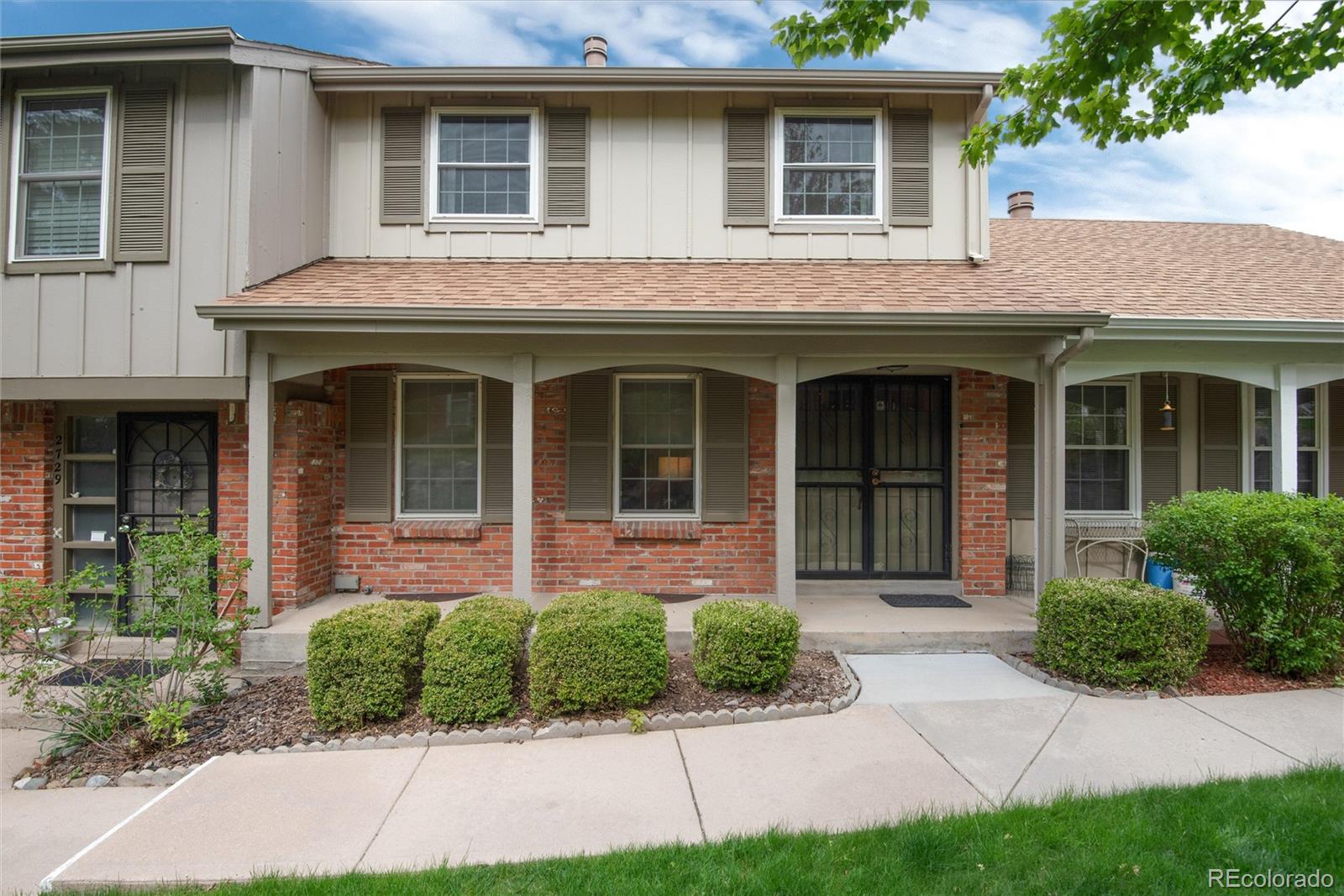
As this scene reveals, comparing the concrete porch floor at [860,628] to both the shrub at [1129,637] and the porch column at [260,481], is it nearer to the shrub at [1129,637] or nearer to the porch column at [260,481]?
the porch column at [260,481]

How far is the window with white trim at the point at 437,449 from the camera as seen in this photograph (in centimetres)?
693

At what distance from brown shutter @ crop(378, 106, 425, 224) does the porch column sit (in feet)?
7.25

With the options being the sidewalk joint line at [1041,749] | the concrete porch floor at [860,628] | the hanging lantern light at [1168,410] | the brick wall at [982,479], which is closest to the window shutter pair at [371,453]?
the concrete porch floor at [860,628]

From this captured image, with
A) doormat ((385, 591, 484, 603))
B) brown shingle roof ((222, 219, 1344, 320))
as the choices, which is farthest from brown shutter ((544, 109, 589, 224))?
doormat ((385, 591, 484, 603))

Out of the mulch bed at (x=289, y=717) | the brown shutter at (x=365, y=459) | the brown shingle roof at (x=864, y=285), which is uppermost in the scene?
the brown shingle roof at (x=864, y=285)

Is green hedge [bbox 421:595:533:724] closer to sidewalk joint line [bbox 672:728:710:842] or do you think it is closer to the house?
sidewalk joint line [bbox 672:728:710:842]

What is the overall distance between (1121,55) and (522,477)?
17.1ft

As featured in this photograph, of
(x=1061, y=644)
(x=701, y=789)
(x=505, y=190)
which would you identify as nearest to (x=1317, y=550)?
(x=1061, y=644)

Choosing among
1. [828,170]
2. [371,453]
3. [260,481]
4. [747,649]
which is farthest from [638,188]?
[747,649]

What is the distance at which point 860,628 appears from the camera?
5723 millimetres

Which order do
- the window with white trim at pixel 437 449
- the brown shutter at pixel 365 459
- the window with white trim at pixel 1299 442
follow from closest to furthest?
the brown shutter at pixel 365 459 → the window with white trim at pixel 437 449 → the window with white trim at pixel 1299 442

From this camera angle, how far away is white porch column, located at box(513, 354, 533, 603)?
225 inches

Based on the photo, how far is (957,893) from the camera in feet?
8.66

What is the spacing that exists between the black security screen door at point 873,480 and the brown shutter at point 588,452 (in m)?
2.10
